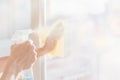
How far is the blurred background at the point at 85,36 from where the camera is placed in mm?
1104

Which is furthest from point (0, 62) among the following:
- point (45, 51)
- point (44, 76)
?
point (44, 76)

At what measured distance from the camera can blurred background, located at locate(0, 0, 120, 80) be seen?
110cm

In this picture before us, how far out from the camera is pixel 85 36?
118 cm

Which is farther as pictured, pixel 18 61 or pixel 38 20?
pixel 38 20

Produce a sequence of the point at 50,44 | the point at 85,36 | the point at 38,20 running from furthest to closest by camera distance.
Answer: the point at 85,36 < the point at 38,20 < the point at 50,44

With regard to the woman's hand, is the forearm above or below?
below

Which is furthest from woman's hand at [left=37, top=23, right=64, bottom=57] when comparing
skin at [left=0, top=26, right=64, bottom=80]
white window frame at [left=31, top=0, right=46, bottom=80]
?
white window frame at [left=31, top=0, right=46, bottom=80]

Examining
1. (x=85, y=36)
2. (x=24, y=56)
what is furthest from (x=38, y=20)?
(x=24, y=56)

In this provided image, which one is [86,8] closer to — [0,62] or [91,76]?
[91,76]

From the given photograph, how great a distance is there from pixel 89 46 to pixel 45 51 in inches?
16.6

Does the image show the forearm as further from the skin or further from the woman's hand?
the woman's hand

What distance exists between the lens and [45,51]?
82 cm

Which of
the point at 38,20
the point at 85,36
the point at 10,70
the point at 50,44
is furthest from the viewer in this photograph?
the point at 85,36

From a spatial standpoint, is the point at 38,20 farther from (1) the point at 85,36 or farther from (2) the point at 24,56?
(2) the point at 24,56
